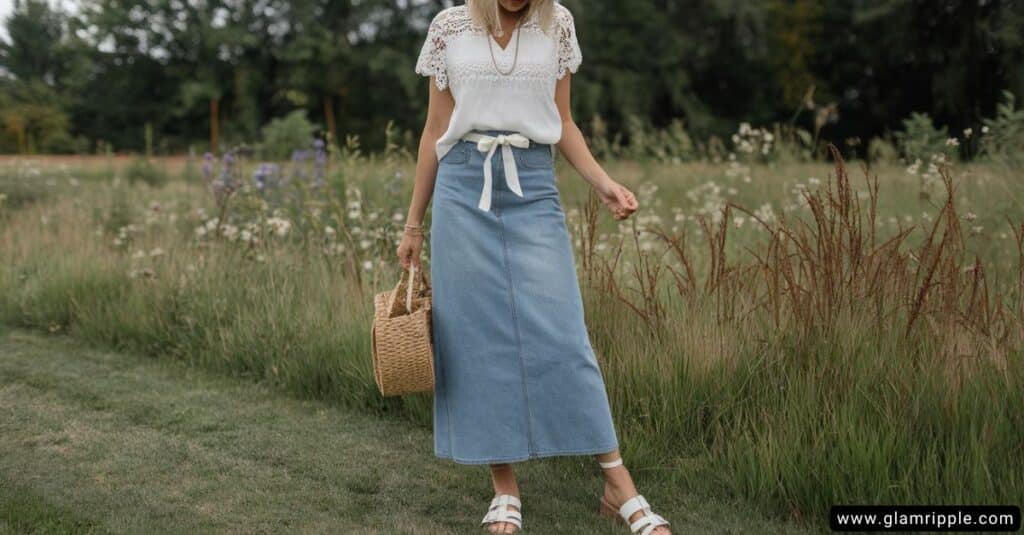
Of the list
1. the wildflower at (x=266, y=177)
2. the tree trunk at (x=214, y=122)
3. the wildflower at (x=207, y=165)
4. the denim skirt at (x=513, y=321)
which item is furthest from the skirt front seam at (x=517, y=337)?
the tree trunk at (x=214, y=122)

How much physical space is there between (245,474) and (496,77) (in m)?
1.99

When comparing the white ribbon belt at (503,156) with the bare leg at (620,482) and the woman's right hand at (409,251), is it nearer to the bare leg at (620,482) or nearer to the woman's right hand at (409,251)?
the woman's right hand at (409,251)

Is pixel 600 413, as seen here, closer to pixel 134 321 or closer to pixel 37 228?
pixel 134 321

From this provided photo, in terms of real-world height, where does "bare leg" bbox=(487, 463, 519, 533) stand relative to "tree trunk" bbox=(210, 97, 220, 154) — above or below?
below

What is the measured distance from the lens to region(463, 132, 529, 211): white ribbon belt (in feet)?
11.3

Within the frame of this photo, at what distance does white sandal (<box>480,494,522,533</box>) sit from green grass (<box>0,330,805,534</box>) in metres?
0.08

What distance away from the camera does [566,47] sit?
3.54 metres

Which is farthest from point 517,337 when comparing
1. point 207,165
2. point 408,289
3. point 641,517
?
point 207,165

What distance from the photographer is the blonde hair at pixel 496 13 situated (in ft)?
11.2

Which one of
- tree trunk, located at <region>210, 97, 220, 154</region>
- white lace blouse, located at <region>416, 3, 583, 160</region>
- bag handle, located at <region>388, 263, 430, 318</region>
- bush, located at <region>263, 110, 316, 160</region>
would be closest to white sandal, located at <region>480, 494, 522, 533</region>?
bag handle, located at <region>388, 263, 430, 318</region>

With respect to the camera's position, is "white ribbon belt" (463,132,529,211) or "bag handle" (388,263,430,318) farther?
"bag handle" (388,263,430,318)

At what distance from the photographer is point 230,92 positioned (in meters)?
35.6

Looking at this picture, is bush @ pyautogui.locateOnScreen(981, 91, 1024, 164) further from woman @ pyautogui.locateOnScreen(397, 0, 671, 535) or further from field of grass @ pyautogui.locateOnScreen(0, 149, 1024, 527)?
woman @ pyautogui.locateOnScreen(397, 0, 671, 535)

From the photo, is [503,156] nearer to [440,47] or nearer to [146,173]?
[440,47]
